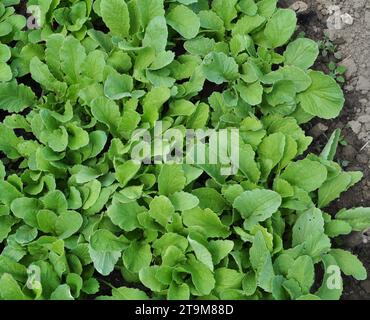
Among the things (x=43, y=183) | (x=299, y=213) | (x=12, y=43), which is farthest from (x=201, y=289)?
(x=12, y=43)

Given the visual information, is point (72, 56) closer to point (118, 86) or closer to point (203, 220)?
point (118, 86)

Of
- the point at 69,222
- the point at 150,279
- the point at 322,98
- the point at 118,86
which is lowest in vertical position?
the point at 150,279

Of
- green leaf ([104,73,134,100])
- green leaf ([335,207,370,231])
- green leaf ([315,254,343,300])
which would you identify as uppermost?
green leaf ([104,73,134,100])

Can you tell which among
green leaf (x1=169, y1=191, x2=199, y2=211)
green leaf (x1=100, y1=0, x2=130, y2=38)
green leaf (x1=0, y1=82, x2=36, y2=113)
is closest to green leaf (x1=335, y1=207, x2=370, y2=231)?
green leaf (x1=169, y1=191, x2=199, y2=211)

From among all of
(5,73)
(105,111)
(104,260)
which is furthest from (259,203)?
(5,73)

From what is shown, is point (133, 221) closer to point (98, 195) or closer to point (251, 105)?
point (98, 195)

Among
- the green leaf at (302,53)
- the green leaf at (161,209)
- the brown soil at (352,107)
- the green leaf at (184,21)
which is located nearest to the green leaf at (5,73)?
the green leaf at (184,21)

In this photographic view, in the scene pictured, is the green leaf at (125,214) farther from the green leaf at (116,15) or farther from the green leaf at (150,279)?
the green leaf at (116,15)

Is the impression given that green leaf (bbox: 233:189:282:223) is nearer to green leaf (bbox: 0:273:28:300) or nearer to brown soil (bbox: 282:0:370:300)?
brown soil (bbox: 282:0:370:300)
